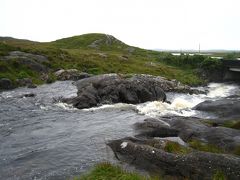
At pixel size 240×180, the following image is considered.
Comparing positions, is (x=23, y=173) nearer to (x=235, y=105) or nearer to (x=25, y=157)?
(x=25, y=157)

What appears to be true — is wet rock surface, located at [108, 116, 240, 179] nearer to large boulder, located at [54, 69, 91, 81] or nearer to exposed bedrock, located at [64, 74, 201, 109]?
exposed bedrock, located at [64, 74, 201, 109]

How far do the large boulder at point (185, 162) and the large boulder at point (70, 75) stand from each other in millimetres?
57405

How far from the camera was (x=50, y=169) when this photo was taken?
23203 millimetres

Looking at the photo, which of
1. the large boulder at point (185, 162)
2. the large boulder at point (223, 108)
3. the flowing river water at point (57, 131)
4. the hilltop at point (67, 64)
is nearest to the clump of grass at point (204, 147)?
the large boulder at point (185, 162)

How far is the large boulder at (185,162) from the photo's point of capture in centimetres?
2006

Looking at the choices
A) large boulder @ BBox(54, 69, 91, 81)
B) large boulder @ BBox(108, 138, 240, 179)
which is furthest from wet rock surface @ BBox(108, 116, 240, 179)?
large boulder @ BBox(54, 69, 91, 81)

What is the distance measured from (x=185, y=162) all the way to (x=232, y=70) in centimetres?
8489

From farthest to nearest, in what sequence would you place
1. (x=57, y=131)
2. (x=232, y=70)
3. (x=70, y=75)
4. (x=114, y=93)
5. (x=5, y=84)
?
(x=232, y=70) → (x=70, y=75) → (x=5, y=84) → (x=114, y=93) → (x=57, y=131)

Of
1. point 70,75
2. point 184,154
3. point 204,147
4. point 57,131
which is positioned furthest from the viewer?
point 70,75

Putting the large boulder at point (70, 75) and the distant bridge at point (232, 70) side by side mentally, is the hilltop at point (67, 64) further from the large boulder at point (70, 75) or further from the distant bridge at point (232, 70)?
the distant bridge at point (232, 70)

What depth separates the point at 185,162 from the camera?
21.1 metres

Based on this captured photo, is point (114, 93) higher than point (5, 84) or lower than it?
lower

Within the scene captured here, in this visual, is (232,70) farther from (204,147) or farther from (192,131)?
(204,147)

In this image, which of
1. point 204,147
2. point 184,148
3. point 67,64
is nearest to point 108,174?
point 184,148
